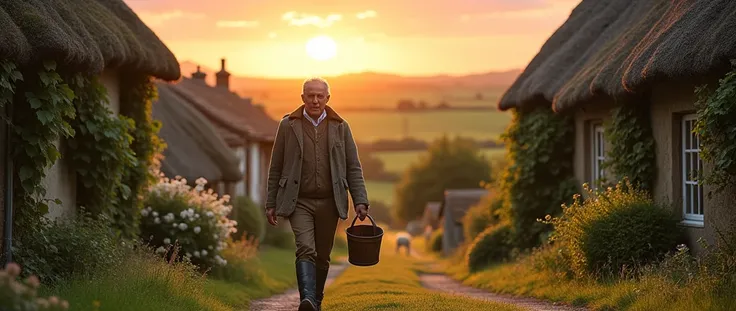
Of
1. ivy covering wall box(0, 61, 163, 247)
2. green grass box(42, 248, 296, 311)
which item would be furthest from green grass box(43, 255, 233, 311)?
ivy covering wall box(0, 61, 163, 247)

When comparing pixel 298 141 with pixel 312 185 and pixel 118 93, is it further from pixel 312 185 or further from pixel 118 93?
pixel 118 93

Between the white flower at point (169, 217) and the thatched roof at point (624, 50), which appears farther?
the white flower at point (169, 217)

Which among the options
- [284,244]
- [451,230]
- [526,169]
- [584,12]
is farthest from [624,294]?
[451,230]

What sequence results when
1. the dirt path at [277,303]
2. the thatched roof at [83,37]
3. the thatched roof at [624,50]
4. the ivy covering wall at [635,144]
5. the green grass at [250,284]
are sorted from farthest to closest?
the ivy covering wall at [635,144], the green grass at [250,284], the dirt path at [277,303], the thatched roof at [624,50], the thatched roof at [83,37]

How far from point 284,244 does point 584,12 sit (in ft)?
63.8

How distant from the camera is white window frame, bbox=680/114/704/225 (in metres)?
15.4

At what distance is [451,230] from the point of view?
55.5 meters

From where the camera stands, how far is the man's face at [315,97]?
36.6 ft

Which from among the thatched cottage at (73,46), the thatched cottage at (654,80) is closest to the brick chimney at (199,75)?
the thatched cottage at (654,80)

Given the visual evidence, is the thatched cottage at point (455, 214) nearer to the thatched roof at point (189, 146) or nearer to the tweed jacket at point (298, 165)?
the thatched roof at point (189, 146)

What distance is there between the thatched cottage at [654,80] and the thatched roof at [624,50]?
17 mm

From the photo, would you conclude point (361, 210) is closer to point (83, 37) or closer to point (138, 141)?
point (83, 37)

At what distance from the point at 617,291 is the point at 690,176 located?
8.51ft

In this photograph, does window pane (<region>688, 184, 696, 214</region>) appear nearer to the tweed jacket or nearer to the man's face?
the tweed jacket
